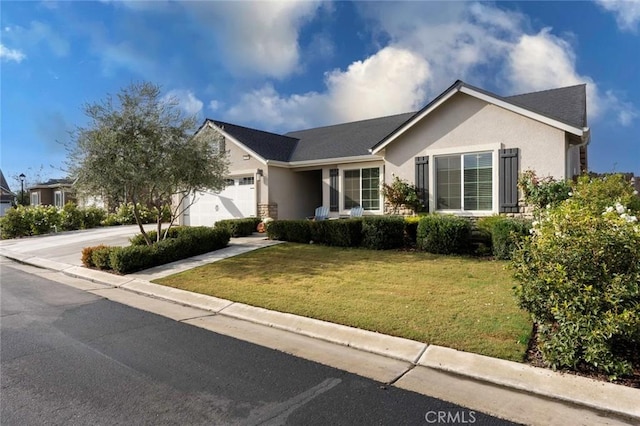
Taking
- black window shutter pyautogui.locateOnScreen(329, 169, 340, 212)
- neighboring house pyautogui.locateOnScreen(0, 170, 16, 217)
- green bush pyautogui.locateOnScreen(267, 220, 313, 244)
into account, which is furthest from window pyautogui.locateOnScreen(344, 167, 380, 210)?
neighboring house pyautogui.locateOnScreen(0, 170, 16, 217)

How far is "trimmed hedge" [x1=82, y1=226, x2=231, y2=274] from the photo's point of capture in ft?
A: 31.9

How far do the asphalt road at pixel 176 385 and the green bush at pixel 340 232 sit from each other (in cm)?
681

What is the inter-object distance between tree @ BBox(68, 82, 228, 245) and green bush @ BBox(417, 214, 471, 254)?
281 inches

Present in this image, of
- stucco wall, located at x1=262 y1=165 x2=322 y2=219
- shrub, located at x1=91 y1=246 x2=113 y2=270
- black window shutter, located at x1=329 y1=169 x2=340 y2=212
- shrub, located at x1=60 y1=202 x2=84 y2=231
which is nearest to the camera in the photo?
shrub, located at x1=91 y1=246 x2=113 y2=270

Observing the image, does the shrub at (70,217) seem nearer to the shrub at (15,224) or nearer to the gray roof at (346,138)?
the shrub at (15,224)

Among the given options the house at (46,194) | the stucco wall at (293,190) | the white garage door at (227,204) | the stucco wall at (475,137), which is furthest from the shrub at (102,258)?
the house at (46,194)

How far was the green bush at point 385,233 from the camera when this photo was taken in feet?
36.0

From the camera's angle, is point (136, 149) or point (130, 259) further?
point (136, 149)

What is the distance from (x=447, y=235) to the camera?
9.89 metres

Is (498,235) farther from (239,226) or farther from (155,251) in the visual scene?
(239,226)

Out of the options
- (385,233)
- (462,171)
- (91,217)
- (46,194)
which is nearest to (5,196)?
(46,194)

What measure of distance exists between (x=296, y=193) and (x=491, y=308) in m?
13.1

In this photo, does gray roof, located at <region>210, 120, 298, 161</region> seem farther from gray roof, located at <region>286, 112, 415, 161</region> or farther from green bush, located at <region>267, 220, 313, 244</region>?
green bush, located at <region>267, 220, 313, 244</region>

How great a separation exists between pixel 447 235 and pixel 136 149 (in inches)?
352
